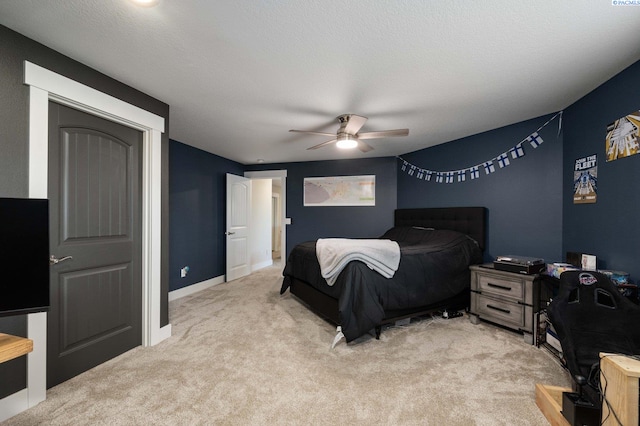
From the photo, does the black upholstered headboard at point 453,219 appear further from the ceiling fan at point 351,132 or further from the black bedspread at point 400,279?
the ceiling fan at point 351,132

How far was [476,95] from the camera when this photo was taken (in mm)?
2502

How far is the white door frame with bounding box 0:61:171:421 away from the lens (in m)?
1.71

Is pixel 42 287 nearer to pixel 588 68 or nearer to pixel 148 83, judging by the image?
pixel 148 83

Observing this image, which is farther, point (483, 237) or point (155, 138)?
point (483, 237)

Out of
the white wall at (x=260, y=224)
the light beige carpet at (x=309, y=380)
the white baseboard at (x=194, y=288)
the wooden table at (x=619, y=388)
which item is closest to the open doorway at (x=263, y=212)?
the white wall at (x=260, y=224)

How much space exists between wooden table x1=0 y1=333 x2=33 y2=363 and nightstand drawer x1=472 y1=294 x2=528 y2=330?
11.5ft

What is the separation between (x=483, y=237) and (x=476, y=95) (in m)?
1.86

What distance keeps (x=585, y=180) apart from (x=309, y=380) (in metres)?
2.98

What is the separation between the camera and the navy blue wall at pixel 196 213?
4023 millimetres

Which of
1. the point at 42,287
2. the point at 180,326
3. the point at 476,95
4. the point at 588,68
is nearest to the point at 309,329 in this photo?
the point at 180,326

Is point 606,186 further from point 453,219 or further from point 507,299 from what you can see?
point 453,219

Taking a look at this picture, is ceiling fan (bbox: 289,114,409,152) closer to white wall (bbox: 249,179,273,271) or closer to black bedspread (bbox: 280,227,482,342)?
black bedspread (bbox: 280,227,482,342)

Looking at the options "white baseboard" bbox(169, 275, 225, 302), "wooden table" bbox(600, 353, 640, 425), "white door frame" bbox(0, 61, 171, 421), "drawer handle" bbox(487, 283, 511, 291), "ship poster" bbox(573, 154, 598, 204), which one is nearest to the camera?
"wooden table" bbox(600, 353, 640, 425)

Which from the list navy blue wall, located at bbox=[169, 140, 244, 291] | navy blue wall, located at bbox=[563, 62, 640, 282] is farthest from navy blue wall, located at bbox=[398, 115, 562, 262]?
navy blue wall, located at bbox=[169, 140, 244, 291]
